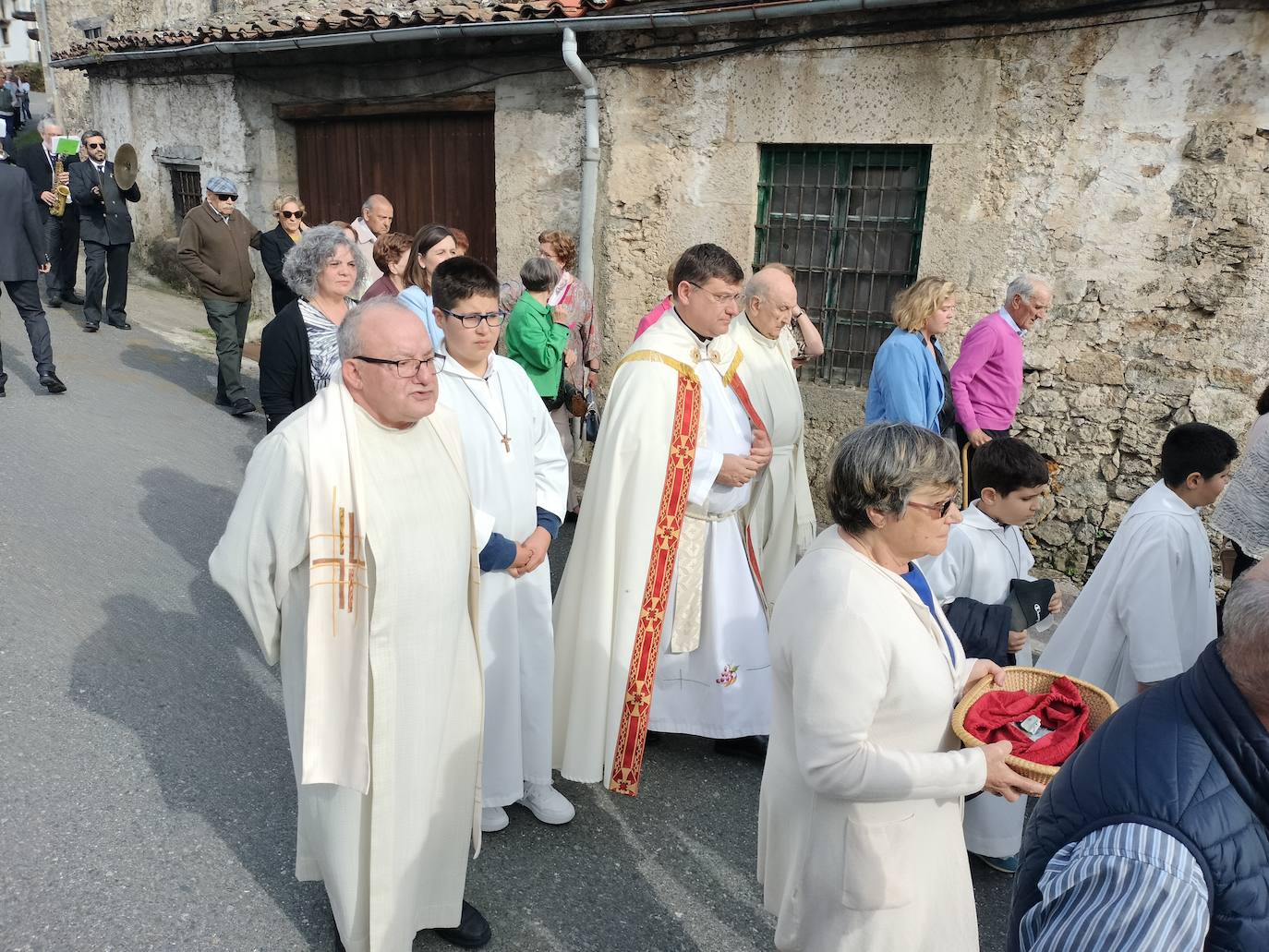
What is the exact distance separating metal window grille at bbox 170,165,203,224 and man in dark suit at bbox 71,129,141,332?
2.19 m

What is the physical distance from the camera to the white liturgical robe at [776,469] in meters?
4.39

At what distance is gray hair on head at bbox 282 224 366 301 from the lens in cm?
477

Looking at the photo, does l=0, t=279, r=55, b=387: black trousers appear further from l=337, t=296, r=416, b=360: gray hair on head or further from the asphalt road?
l=337, t=296, r=416, b=360: gray hair on head

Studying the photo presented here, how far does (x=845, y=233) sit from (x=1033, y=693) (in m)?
5.33

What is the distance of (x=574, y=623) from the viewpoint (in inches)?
150

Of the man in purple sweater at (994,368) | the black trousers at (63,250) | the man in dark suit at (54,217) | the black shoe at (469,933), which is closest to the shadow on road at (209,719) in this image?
the black shoe at (469,933)

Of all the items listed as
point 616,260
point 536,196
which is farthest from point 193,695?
point 536,196

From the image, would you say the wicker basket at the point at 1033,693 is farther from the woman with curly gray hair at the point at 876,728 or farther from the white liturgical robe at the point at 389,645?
the white liturgical robe at the point at 389,645

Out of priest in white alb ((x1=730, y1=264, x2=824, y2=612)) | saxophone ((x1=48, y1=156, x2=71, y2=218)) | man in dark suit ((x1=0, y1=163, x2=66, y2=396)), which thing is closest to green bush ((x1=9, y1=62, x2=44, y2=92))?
saxophone ((x1=48, y1=156, x2=71, y2=218))

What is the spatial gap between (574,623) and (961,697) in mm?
1784

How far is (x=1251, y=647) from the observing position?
4.91 feet

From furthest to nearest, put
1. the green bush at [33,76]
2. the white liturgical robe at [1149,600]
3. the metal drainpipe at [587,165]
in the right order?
1. the green bush at [33,76]
2. the metal drainpipe at [587,165]
3. the white liturgical robe at [1149,600]

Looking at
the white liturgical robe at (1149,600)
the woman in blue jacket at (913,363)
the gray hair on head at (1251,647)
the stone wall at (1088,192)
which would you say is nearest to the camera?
the gray hair on head at (1251,647)

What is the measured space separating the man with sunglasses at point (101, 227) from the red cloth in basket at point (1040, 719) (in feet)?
34.9
